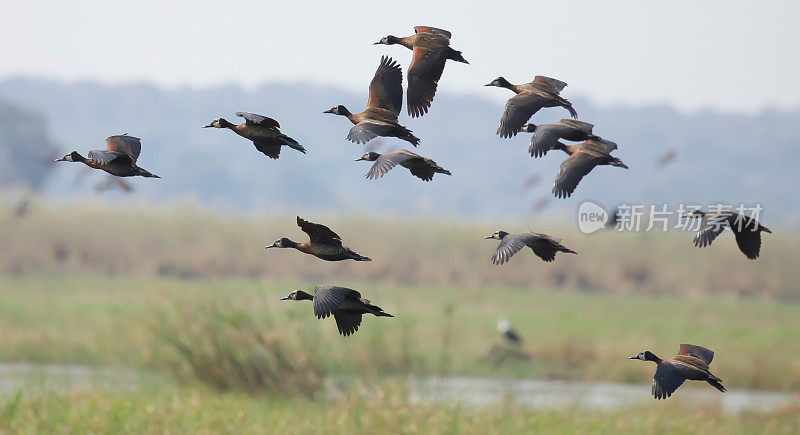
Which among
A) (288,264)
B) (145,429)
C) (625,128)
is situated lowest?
(145,429)

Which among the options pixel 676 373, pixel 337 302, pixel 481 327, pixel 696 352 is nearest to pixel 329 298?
pixel 337 302

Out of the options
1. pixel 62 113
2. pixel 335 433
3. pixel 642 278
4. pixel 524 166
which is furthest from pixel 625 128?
pixel 335 433

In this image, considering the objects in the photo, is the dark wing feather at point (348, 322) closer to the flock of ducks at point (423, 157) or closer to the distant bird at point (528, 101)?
the flock of ducks at point (423, 157)

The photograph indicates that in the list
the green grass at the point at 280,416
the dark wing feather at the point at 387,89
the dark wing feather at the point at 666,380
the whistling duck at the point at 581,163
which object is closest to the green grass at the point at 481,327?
the green grass at the point at 280,416

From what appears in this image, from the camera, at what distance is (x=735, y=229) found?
3.52 m

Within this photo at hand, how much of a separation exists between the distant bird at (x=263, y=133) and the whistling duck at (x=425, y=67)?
0.48 metres

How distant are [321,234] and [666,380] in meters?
1.07

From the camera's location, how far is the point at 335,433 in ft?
36.8

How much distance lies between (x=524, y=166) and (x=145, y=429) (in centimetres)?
13812

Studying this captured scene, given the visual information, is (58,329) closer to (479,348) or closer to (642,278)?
(479,348)

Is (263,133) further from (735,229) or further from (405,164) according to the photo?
(735,229)

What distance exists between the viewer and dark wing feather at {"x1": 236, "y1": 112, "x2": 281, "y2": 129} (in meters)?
3.33

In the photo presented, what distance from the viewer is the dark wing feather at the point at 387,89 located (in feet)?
12.7

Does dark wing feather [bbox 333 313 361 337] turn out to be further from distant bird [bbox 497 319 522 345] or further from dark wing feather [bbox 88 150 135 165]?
distant bird [bbox 497 319 522 345]
